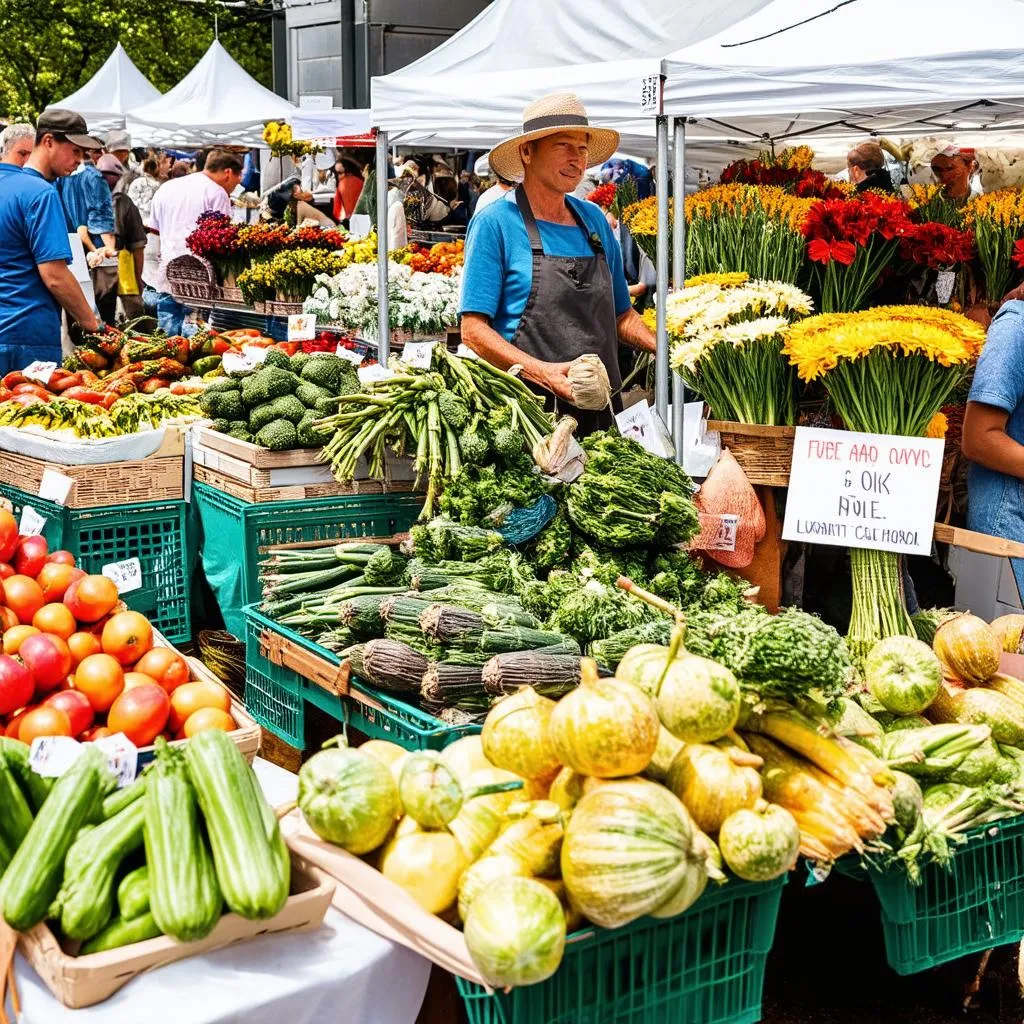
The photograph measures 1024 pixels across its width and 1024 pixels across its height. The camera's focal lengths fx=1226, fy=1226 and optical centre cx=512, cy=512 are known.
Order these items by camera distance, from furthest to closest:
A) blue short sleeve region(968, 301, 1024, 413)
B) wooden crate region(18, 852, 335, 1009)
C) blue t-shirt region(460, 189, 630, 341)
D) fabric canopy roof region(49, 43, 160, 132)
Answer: fabric canopy roof region(49, 43, 160, 132), blue t-shirt region(460, 189, 630, 341), blue short sleeve region(968, 301, 1024, 413), wooden crate region(18, 852, 335, 1009)

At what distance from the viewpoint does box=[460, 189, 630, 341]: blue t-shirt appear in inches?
176

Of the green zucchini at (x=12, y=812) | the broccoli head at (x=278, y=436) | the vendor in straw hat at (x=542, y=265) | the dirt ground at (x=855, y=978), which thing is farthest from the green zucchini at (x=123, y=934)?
the vendor in straw hat at (x=542, y=265)

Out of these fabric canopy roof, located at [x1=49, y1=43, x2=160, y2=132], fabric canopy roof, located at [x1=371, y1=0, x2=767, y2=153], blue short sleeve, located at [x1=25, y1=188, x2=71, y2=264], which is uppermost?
fabric canopy roof, located at [x1=49, y1=43, x2=160, y2=132]

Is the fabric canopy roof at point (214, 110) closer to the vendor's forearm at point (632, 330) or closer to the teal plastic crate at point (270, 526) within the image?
the vendor's forearm at point (632, 330)

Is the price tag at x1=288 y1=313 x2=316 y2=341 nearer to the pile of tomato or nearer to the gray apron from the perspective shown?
the gray apron

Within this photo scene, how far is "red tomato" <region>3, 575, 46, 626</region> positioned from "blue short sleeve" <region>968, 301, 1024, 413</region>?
287 centimetres

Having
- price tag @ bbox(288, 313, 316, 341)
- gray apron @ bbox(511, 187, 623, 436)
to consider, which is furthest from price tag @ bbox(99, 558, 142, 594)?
price tag @ bbox(288, 313, 316, 341)

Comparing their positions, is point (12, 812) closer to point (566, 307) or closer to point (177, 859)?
point (177, 859)

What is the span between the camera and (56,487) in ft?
15.1

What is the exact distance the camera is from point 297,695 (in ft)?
11.5

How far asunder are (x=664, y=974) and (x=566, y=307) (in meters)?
2.88

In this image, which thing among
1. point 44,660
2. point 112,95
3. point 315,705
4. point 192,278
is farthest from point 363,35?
point 44,660

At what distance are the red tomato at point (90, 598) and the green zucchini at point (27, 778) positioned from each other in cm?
108

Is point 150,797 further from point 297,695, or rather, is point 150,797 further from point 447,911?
point 297,695
